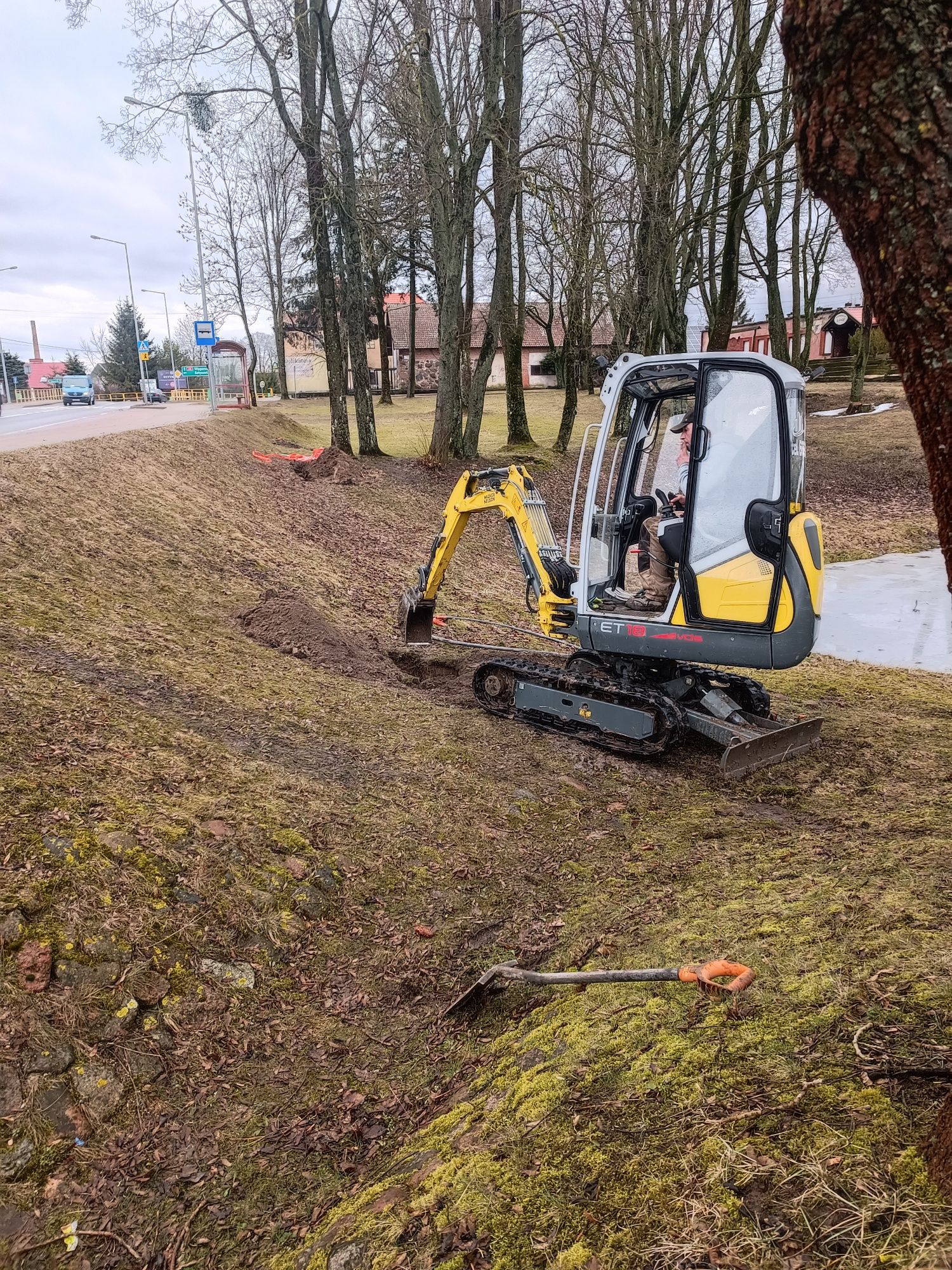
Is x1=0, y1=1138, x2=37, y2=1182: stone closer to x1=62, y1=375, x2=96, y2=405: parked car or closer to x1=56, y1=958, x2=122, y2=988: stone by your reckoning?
x1=56, y1=958, x2=122, y2=988: stone

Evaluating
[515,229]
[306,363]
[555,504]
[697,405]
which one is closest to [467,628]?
[697,405]

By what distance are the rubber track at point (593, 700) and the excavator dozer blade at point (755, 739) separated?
0.20 meters

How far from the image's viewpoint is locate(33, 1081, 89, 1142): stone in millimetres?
3047

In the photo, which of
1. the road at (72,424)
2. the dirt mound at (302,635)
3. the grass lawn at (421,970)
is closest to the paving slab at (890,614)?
the grass lawn at (421,970)

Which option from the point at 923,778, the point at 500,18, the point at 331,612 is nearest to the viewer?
the point at 923,778

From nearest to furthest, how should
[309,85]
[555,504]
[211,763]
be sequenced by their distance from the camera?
[211,763], [309,85], [555,504]

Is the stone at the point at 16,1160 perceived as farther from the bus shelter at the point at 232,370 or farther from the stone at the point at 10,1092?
the bus shelter at the point at 232,370

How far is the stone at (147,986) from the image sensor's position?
361 cm

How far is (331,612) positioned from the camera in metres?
9.86

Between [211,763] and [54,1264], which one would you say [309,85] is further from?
[54,1264]

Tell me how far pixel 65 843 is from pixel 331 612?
5.93 meters

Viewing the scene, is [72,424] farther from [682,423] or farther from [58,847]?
[58,847]

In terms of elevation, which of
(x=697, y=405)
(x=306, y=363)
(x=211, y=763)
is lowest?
(x=211, y=763)

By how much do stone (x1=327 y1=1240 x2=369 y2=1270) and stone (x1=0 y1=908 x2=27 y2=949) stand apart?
6.06 feet
